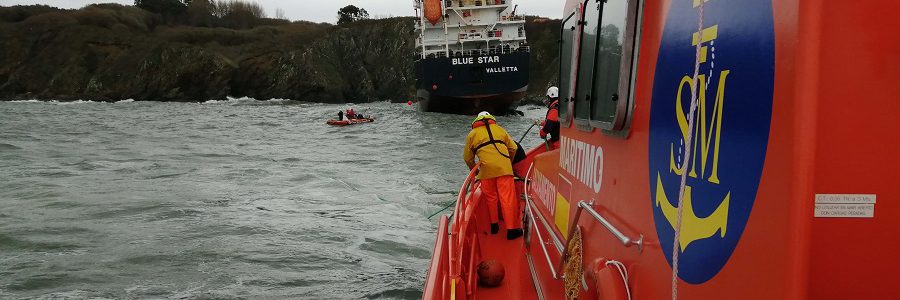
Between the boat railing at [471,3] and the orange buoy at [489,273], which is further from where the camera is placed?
the boat railing at [471,3]

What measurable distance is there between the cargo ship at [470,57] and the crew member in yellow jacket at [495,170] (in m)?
30.2

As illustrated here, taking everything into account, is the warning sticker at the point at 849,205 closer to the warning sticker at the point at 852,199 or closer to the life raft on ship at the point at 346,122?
the warning sticker at the point at 852,199

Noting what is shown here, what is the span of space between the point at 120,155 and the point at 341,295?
15646mm

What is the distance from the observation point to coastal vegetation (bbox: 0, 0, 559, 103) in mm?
76125

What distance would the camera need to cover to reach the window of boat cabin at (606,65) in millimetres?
2572

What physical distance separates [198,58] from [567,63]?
81.8 m

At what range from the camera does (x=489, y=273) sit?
5074 mm

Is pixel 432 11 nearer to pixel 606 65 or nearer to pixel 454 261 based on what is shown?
pixel 454 261

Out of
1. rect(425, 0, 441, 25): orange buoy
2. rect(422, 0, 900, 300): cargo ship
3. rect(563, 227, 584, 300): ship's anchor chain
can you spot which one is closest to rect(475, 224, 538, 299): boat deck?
rect(563, 227, 584, 300): ship's anchor chain

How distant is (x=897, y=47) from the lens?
131 cm

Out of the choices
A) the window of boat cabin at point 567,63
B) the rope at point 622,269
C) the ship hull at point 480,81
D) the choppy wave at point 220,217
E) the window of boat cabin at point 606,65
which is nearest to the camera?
the rope at point 622,269

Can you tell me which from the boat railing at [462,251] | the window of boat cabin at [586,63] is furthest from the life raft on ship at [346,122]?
the window of boat cabin at [586,63]

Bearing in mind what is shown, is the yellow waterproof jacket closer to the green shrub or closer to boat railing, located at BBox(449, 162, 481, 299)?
boat railing, located at BBox(449, 162, 481, 299)

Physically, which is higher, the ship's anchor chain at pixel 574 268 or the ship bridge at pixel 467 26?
the ship bridge at pixel 467 26
